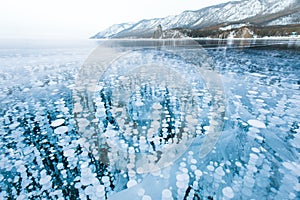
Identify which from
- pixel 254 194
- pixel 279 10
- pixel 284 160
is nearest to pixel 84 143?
pixel 254 194

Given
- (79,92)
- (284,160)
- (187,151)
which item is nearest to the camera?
(284,160)

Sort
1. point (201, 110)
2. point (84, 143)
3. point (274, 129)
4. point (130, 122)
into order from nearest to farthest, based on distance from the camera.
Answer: point (84, 143) → point (274, 129) → point (130, 122) → point (201, 110)

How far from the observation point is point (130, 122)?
15.5ft

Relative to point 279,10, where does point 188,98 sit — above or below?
below

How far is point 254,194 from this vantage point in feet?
8.20

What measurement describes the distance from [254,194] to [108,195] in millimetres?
2234

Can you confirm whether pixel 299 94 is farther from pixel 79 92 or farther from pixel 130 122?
pixel 79 92

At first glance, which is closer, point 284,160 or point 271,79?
point 284,160

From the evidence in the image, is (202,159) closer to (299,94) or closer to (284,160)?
(284,160)

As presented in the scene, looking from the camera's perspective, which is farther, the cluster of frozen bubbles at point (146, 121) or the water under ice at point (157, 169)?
the cluster of frozen bubbles at point (146, 121)

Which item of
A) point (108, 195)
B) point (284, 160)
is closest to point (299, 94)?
point (284, 160)

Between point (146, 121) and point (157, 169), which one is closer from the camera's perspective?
point (157, 169)

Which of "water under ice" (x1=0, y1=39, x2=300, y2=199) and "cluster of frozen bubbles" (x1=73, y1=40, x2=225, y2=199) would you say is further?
"cluster of frozen bubbles" (x1=73, y1=40, x2=225, y2=199)

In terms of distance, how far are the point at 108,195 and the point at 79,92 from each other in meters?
5.80
